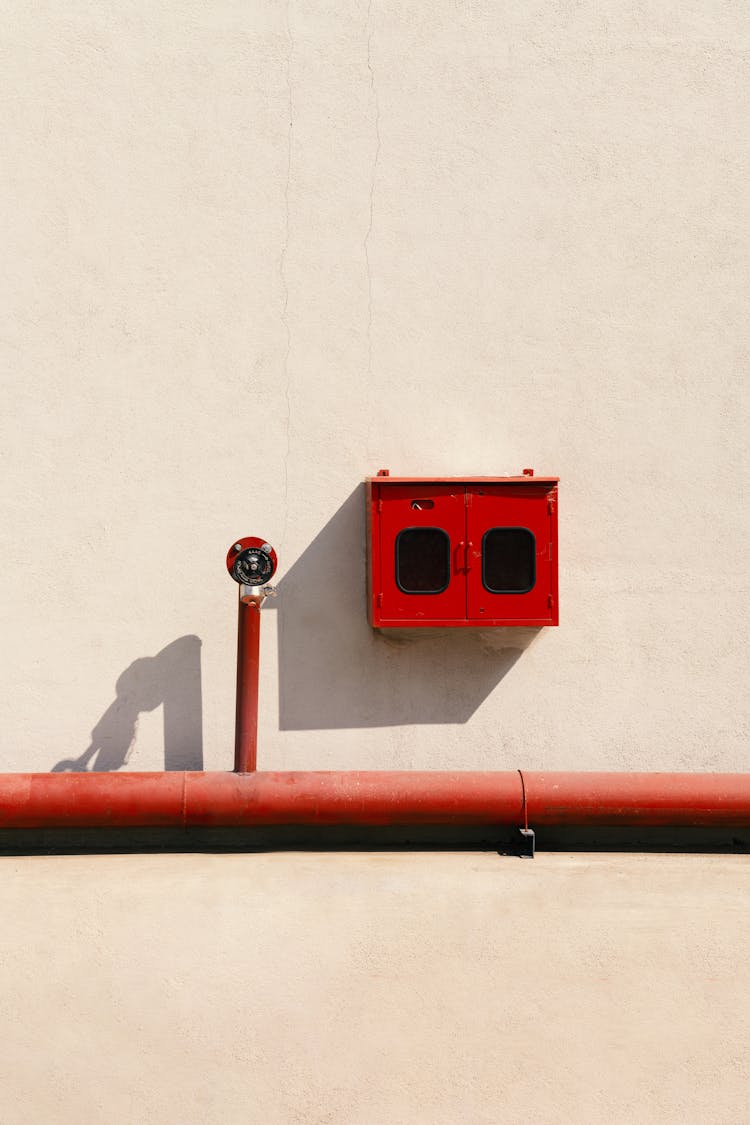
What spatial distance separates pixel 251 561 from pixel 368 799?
4.59ft

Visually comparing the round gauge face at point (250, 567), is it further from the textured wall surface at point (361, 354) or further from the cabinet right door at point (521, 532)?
the cabinet right door at point (521, 532)

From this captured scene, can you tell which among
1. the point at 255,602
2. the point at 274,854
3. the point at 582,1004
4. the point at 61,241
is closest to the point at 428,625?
the point at 255,602

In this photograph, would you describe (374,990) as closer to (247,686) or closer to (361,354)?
(247,686)

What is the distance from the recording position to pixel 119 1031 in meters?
3.45

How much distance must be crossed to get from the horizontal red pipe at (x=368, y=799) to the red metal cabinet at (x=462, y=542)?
2.86 feet

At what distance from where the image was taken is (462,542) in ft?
16.2

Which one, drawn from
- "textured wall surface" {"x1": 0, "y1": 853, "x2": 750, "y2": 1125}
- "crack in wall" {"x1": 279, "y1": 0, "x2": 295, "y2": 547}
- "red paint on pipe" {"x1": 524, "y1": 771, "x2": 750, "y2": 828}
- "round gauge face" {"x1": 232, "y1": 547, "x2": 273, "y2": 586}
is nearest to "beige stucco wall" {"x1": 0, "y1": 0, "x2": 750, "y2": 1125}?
"crack in wall" {"x1": 279, "y1": 0, "x2": 295, "y2": 547}

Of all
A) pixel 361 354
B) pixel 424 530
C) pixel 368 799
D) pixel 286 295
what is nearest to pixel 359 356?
pixel 361 354

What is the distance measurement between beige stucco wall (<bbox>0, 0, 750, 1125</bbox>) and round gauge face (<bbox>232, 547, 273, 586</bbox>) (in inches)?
18.9

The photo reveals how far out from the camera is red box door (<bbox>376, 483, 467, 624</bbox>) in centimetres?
491

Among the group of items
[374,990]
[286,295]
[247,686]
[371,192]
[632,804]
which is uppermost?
[371,192]

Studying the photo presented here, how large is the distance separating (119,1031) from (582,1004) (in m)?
1.82

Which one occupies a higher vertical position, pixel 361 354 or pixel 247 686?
pixel 361 354

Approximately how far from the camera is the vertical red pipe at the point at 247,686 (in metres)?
4.83
